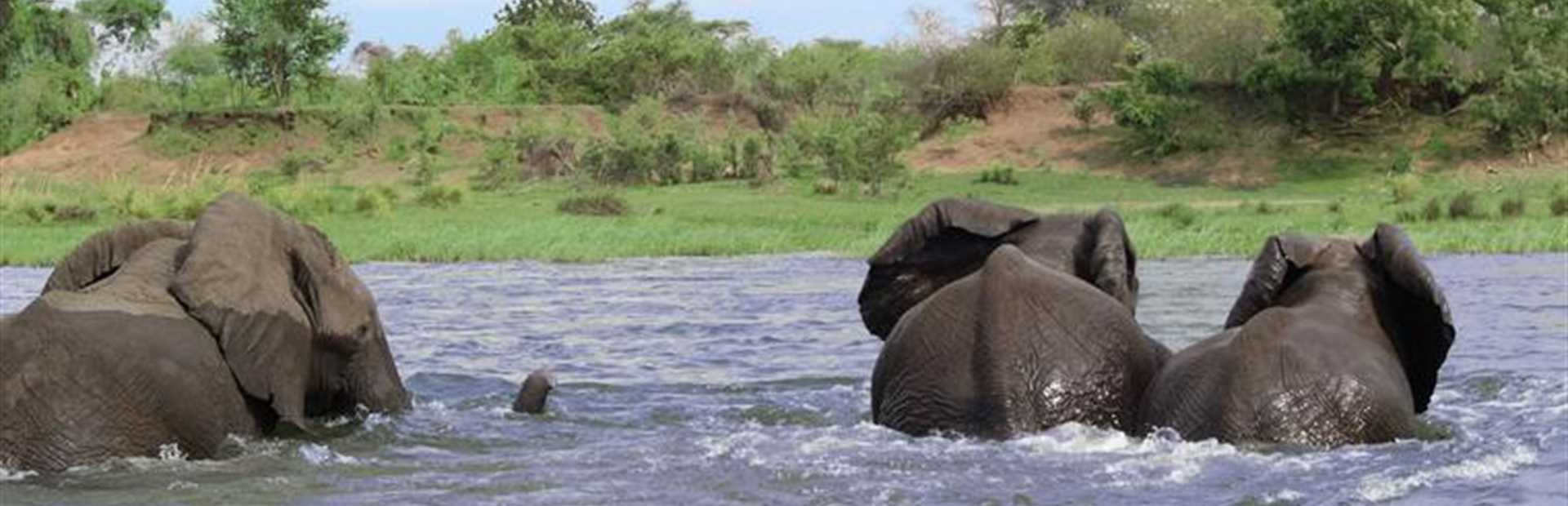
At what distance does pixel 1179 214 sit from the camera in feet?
115

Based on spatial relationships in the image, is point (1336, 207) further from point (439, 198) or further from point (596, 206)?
point (439, 198)

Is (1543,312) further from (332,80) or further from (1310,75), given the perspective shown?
(332,80)

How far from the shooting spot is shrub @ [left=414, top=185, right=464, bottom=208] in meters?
42.5

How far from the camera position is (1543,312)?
18.0 metres

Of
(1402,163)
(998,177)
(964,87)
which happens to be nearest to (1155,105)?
(998,177)

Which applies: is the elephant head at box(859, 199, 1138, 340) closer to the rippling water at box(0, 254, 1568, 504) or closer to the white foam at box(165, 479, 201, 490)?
the rippling water at box(0, 254, 1568, 504)

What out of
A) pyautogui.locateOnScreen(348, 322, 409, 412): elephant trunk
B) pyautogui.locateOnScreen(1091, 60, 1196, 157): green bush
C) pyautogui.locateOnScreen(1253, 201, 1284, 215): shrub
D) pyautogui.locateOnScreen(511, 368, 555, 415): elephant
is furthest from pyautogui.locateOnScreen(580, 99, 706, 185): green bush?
pyautogui.locateOnScreen(348, 322, 409, 412): elephant trunk

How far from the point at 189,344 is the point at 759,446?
2.48 meters

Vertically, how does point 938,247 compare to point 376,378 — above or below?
above

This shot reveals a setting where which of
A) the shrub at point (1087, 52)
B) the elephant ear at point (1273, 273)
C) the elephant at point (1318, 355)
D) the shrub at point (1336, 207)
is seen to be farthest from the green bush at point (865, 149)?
the elephant at point (1318, 355)

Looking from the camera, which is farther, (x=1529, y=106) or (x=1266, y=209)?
(x=1529, y=106)

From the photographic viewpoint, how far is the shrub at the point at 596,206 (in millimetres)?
40094

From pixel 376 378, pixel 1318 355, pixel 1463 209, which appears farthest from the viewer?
pixel 1463 209

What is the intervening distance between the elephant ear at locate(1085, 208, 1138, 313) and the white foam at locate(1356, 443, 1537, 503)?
66.1 inches
